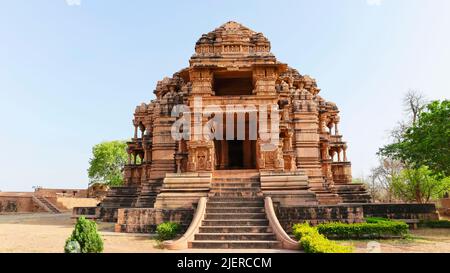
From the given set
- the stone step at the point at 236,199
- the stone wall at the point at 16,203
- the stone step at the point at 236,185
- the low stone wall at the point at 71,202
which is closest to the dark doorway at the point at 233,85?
the stone step at the point at 236,185

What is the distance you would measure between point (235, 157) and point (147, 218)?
949 centimetres

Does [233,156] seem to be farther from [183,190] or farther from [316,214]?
[316,214]

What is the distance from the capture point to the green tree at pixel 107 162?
1873 inches

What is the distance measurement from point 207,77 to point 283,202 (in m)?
7.47

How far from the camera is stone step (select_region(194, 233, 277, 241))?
10688 millimetres

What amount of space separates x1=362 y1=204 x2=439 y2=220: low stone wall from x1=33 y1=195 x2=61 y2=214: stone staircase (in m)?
32.4

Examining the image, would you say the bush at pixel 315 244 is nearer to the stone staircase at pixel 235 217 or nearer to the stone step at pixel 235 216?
the stone staircase at pixel 235 217

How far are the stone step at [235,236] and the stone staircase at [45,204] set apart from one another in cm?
3145

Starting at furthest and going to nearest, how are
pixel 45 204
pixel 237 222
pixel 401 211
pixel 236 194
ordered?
1. pixel 45 204
2. pixel 401 211
3. pixel 236 194
4. pixel 237 222

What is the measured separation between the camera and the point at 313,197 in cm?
1326

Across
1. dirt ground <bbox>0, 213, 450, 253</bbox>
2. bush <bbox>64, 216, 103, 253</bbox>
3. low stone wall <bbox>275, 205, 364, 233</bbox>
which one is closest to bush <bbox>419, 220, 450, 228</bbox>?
→ dirt ground <bbox>0, 213, 450, 253</bbox>

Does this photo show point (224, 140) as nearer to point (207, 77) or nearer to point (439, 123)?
point (207, 77)

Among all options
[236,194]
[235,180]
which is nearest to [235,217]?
[236,194]

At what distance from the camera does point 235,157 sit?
21.7 m
